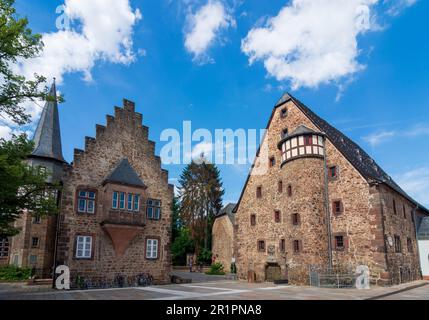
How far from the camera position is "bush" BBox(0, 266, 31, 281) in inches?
965

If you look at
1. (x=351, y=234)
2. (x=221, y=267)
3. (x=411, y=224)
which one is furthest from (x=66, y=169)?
(x=411, y=224)

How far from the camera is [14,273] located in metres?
24.9

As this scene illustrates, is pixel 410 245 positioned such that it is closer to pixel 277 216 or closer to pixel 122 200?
pixel 277 216

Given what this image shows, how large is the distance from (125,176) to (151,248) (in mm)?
5390

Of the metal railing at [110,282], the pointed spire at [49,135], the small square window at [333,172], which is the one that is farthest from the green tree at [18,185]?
the small square window at [333,172]

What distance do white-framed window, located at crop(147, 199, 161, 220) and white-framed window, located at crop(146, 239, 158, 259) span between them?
1605 mm

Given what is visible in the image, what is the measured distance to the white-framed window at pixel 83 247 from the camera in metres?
18.9

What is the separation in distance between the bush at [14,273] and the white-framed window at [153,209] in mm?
11352

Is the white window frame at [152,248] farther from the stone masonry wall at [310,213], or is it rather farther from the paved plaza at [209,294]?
the stone masonry wall at [310,213]

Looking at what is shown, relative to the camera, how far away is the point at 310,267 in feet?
68.0

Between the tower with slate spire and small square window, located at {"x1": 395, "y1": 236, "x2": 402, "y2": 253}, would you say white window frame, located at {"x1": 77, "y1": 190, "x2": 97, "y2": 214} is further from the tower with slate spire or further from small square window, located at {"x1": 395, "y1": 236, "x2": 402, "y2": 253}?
small square window, located at {"x1": 395, "y1": 236, "x2": 402, "y2": 253}

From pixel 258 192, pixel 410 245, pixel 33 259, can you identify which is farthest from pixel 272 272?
pixel 33 259

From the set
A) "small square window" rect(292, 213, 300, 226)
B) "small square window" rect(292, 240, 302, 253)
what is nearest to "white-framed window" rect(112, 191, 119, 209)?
"small square window" rect(292, 213, 300, 226)
